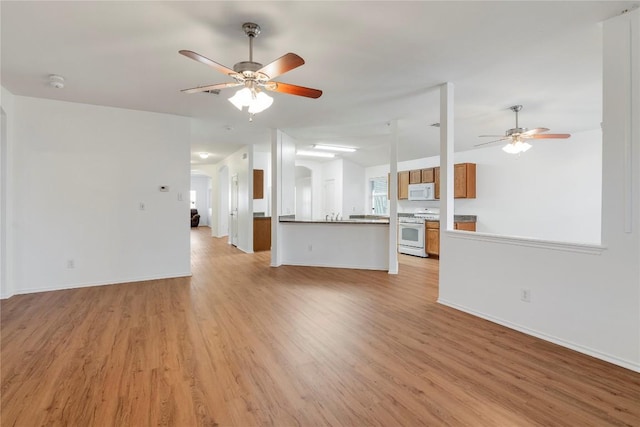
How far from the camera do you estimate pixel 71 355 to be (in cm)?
241

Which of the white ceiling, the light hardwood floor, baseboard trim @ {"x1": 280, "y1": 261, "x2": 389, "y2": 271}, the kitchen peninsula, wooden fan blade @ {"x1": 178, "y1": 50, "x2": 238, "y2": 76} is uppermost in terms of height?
the white ceiling

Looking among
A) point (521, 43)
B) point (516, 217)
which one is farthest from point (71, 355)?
point (516, 217)

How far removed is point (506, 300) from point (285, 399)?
2.38 metres

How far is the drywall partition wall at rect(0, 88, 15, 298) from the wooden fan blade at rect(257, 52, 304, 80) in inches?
147

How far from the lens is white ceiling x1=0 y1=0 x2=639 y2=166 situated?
2.24m

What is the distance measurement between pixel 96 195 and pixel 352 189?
6.62 m

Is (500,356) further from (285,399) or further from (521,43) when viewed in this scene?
(521,43)

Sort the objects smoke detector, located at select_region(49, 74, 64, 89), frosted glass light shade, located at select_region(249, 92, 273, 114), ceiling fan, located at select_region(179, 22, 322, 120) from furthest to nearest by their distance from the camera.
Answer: smoke detector, located at select_region(49, 74, 64, 89), frosted glass light shade, located at select_region(249, 92, 273, 114), ceiling fan, located at select_region(179, 22, 322, 120)

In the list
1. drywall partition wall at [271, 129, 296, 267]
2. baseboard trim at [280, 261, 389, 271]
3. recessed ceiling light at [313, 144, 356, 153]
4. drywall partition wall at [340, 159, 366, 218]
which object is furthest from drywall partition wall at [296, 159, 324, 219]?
baseboard trim at [280, 261, 389, 271]

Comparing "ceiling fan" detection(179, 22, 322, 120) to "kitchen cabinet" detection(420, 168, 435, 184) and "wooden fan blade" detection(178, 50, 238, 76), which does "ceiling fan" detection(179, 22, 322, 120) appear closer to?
"wooden fan blade" detection(178, 50, 238, 76)

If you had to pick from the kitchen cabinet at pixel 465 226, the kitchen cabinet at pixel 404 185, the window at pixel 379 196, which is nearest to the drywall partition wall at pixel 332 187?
the window at pixel 379 196

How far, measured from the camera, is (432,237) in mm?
6777

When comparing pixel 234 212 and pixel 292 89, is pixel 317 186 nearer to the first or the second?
pixel 234 212

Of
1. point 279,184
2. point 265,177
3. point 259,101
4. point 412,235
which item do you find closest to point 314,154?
point 265,177
